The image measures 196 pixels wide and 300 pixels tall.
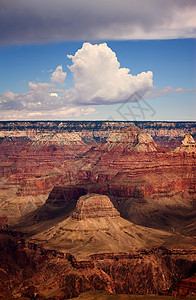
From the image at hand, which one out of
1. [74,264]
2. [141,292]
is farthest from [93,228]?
[141,292]

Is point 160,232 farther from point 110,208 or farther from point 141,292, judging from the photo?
point 141,292

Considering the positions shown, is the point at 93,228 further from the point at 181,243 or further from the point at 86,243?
the point at 181,243

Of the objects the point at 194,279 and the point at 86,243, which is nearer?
the point at 194,279

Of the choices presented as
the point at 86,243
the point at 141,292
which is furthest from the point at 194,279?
the point at 86,243

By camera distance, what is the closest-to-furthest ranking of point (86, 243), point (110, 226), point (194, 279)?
point (194, 279) → point (86, 243) → point (110, 226)

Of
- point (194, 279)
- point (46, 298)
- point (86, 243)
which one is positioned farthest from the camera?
point (86, 243)

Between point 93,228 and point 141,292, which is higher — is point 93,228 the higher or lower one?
the higher one
